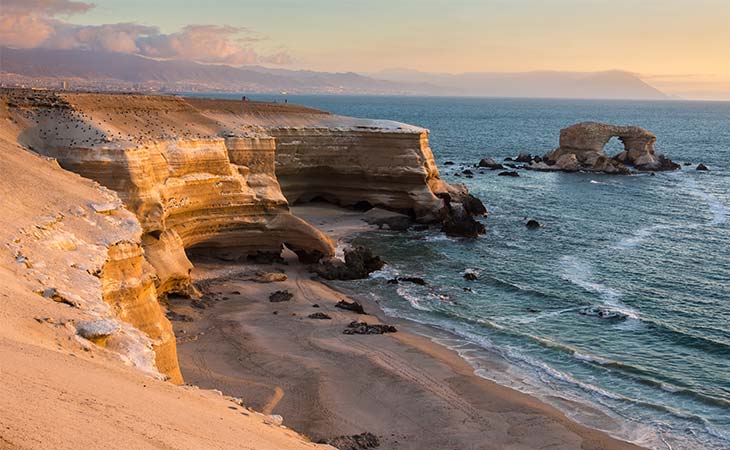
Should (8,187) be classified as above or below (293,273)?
above

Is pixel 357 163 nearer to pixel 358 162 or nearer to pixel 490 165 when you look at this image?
pixel 358 162

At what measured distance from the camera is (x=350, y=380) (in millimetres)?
23328

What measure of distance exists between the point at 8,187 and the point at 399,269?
22.7 metres

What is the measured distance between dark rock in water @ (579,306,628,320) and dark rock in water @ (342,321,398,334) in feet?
29.9

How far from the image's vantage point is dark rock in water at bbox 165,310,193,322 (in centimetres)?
2738

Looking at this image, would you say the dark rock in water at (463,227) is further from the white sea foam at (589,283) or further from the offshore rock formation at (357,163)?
the white sea foam at (589,283)

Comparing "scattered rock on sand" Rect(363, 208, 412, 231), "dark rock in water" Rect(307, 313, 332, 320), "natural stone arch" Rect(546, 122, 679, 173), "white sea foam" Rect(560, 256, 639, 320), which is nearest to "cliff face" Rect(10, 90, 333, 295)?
"dark rock in water" Rect(307, 313, 332, 320)

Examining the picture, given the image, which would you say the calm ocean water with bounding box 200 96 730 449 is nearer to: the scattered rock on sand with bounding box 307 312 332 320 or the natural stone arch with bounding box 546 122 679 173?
the scattered rock on sand with bounding box 307 312 332 320

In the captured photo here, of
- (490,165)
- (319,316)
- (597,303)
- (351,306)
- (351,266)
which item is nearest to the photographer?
(319,316)

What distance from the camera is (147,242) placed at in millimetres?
27516

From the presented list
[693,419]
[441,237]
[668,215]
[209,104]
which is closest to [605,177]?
[668,215]

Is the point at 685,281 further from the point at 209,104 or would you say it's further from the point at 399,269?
the point at 209,104

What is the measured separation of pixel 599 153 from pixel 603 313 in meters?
56.9

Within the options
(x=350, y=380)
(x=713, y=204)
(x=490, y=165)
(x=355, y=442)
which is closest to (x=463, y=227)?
(x=350, y=380)
